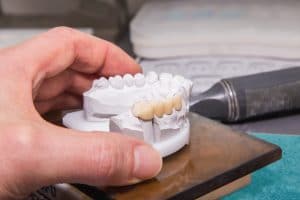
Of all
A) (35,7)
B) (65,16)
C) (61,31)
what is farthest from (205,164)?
(35,7)

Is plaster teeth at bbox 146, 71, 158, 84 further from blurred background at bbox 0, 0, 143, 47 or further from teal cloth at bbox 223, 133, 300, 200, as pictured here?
blurred background at bbox 0, 0, 143, 47

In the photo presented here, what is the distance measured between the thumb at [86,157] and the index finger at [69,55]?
12 centimetres

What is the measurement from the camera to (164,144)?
49cm

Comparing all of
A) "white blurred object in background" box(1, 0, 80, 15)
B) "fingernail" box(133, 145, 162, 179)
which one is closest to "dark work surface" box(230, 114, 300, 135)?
"fingernail" box(133, 145, 162, 179)

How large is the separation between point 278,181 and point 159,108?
170 millimetres

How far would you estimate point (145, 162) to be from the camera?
1.42 feet

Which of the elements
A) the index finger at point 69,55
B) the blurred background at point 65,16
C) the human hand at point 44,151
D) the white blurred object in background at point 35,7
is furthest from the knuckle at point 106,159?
the white blurred object in background at point 35,7

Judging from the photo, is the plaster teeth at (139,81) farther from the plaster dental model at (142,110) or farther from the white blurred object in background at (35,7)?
the white blurred object in background at (35,7)

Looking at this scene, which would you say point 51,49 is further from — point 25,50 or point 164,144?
point 164,144

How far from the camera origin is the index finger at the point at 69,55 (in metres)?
0.52

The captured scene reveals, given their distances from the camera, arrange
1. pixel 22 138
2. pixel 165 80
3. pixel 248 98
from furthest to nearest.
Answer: pixel 248 98 → pixel 165 80 → pixel 22 138

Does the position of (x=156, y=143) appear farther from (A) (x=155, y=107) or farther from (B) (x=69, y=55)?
(B) (x=69, y=55)

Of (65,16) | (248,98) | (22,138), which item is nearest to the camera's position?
(22,138)

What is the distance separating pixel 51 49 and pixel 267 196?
0.26 metres
